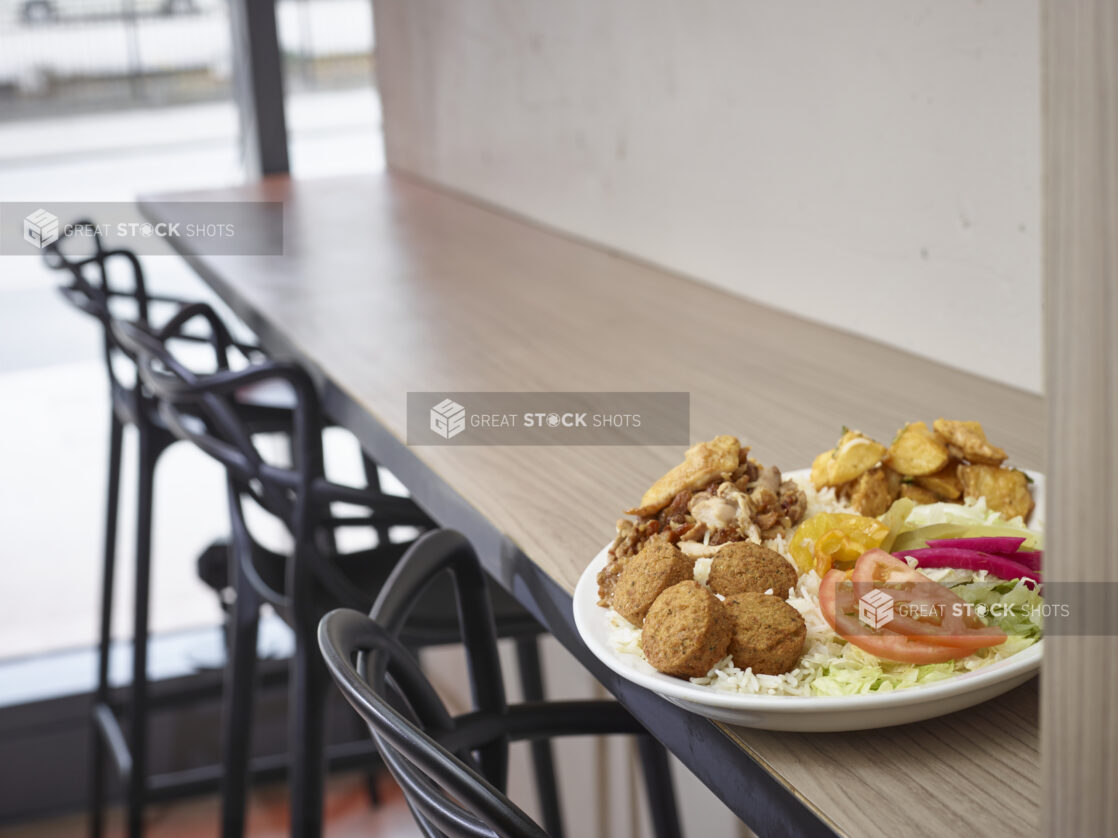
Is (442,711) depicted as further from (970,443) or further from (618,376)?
(618,376)

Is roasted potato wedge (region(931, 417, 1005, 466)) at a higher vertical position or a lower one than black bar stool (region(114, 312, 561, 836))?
higher

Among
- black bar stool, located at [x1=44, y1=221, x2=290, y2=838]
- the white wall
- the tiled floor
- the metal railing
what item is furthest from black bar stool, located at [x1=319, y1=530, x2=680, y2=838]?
the metal railing

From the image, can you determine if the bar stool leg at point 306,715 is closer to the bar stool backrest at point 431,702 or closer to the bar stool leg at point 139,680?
the bar stool backrest at point 431,702

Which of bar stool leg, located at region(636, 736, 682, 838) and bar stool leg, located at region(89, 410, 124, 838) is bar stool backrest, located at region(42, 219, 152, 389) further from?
bar stool leg, located at region(636, 736, 682, 838)

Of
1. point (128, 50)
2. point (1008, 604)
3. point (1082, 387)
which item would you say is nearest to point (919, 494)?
point (1008, 604)

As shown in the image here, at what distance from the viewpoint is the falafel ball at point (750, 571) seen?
613 mm

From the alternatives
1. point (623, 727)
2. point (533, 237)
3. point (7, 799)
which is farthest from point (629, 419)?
point (7, 799)

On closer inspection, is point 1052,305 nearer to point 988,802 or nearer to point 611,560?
point 988,802

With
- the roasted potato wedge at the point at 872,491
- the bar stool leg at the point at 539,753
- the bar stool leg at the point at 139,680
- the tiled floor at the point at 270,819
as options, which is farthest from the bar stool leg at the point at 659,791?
the tiled floor at the point at 270,819

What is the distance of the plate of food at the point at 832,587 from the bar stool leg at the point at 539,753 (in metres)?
Answer: 1.03

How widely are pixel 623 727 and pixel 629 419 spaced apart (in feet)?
1.06

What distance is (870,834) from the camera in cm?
49

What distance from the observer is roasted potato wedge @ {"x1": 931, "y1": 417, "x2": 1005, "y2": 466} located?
73 centimetres

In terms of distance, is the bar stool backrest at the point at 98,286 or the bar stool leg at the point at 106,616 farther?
the bar stool leg at the point at 106,616
